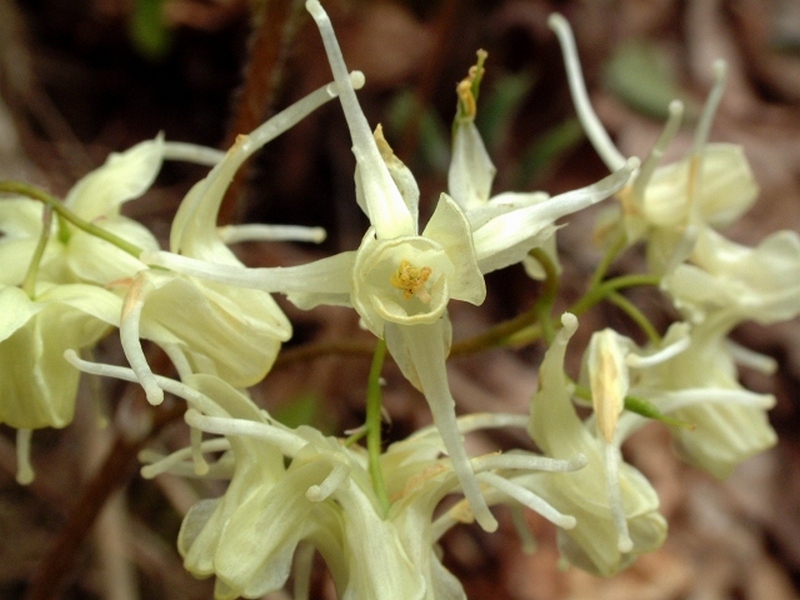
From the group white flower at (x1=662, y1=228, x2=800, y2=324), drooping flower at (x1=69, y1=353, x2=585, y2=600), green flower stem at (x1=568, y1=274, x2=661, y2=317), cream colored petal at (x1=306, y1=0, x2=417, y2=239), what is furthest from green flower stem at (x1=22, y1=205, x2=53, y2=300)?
white flower at (x1=662, y1=228, x2=800, y2=324)

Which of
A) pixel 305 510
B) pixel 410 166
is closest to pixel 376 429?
pixel 305 510

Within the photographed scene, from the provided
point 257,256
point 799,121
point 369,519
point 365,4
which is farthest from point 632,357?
point 799,121

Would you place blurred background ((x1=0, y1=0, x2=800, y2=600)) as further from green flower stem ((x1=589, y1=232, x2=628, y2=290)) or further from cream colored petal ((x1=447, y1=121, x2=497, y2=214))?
cream colored petal ((x1=447, y1=121, x2=497, y2=214))

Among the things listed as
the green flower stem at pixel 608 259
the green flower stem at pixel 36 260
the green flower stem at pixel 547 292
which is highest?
the green flower stem at pixel 36 260

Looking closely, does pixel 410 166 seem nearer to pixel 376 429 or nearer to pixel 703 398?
pixel 703 398

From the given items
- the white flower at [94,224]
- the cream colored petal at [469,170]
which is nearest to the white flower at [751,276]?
the cream colored petal at [469,170]

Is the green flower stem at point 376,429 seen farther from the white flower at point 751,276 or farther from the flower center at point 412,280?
the white flower at point 751,276

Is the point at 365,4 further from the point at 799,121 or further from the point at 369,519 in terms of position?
the point at 369,519
